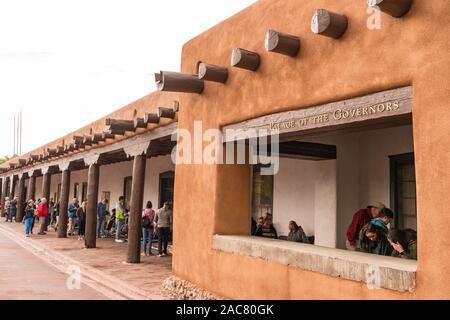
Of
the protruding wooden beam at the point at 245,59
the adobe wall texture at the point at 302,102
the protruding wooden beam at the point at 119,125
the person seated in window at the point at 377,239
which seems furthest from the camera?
the protruding wooden beam at the point at 119,125

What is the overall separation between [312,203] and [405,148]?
8.12 feet

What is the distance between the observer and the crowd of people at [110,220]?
10883mm

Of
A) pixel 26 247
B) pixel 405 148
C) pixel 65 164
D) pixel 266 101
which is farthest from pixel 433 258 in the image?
pixel 65 164

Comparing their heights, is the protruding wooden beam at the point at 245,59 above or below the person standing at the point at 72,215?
above

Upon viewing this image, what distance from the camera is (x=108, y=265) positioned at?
9.48 meters

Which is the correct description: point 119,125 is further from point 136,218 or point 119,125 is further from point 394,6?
point 394,6

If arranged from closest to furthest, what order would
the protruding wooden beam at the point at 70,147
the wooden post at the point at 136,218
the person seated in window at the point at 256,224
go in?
the wooden post at the point at 136,218 < the person seated in window at the point at 256,224 < the protruding wooden beam at the point at 70,147

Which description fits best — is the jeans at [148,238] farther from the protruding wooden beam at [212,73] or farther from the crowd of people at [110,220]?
the protruding wooden beam at [212,73]

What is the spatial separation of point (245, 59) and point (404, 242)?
12.3 feet

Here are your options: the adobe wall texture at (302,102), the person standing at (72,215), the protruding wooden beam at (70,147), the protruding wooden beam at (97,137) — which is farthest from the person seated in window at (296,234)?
the person standing at (72,215)

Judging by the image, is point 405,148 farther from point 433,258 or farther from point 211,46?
point 433,258

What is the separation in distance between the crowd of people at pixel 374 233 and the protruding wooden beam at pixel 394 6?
7.62ft

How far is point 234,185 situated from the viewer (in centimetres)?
621

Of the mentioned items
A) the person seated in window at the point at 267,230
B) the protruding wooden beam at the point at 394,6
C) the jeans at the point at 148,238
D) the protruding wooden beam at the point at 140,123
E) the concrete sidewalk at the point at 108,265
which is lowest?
the concrete sidewalk at the point at 108,265
